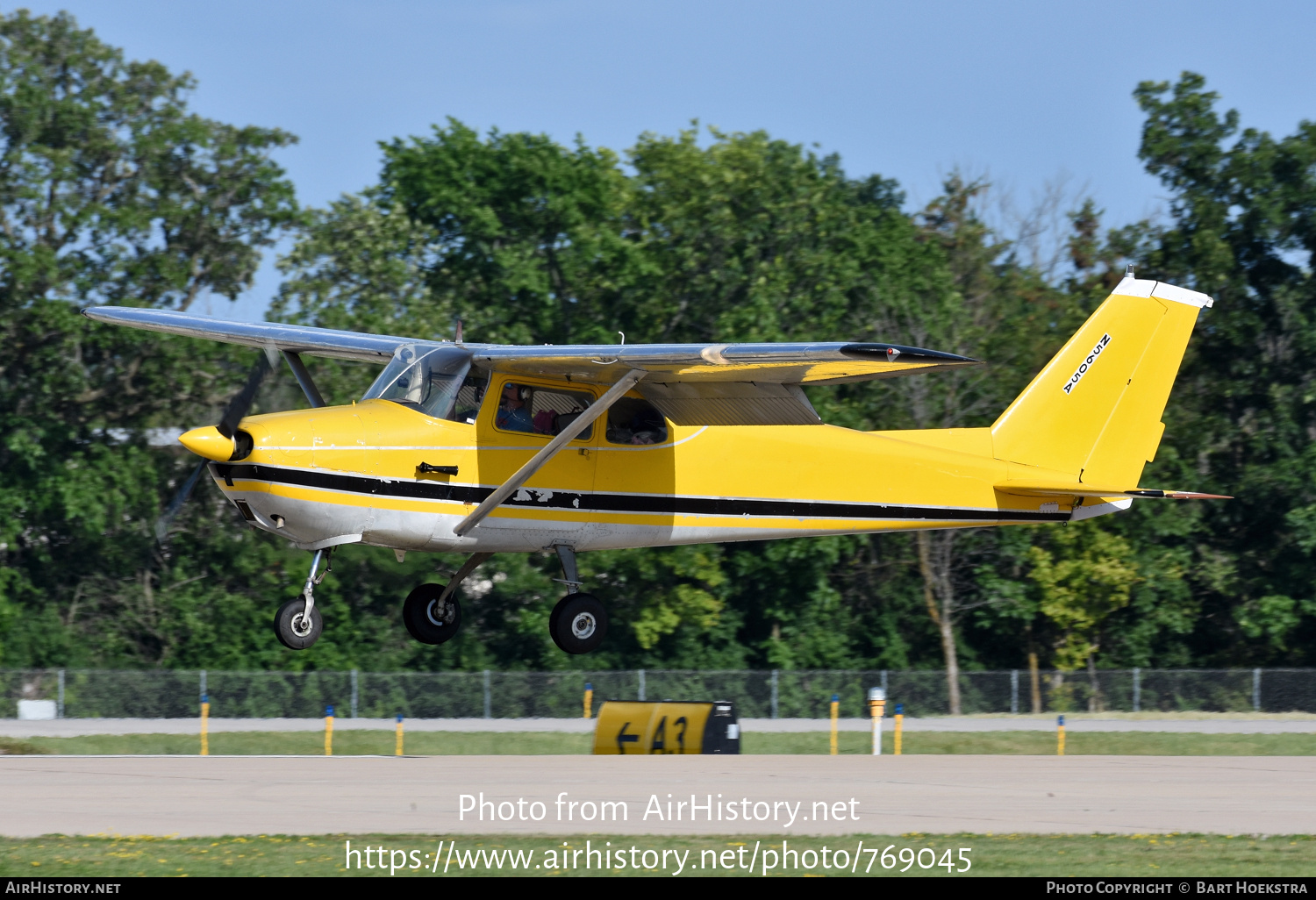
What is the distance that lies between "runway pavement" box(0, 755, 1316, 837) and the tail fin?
4306 millimetres

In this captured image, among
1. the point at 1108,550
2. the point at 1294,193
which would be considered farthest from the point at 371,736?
the point at 1294,193

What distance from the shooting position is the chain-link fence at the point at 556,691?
36.6m

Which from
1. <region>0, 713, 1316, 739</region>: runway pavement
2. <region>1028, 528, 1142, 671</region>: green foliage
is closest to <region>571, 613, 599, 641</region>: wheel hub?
<region>0, 713, 1316, 739</region>: runway pavement

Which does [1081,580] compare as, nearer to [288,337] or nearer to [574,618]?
[574,618]

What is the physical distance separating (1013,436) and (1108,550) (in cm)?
2302

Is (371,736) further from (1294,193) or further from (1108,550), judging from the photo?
(1294,193)

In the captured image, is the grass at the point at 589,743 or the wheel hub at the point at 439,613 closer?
the wheel hub at the point at 439,613

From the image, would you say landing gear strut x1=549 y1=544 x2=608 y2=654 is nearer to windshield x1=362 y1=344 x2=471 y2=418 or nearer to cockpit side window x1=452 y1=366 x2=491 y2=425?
cockpit side window x1=452 y1=366 x2=491 y2=425

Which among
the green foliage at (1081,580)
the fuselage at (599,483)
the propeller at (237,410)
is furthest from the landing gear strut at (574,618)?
the green foliage at (1081,580)

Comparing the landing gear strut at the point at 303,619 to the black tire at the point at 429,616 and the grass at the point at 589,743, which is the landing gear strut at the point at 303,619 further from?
the grass at the point at 589,743

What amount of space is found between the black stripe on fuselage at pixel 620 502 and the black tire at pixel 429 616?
1935 millimetres

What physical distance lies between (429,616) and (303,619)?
2.23 metres

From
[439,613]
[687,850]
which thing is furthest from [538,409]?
[687,850]

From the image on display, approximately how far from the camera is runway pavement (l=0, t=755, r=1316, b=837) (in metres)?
17.2
